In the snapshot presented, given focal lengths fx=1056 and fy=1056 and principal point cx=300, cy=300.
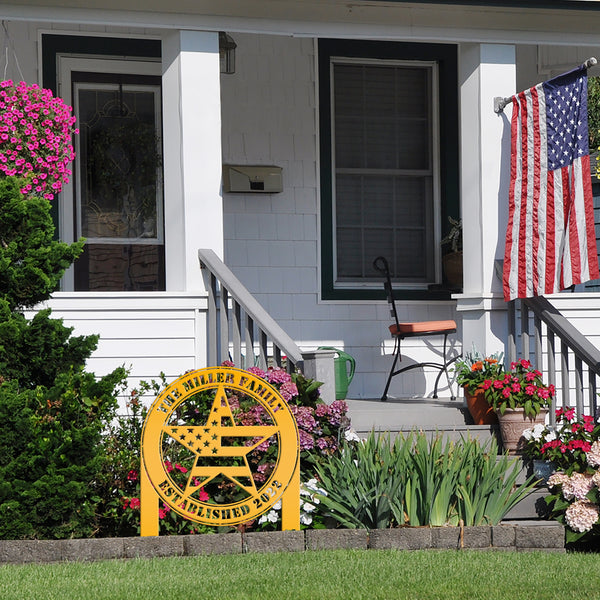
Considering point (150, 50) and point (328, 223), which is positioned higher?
point (150, 50)

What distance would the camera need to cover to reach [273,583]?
4441mm

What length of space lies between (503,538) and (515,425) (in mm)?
1395

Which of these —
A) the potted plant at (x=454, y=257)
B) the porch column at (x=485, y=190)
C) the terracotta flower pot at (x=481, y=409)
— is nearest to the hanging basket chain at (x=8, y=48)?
the porch column at (x=485, y=190)

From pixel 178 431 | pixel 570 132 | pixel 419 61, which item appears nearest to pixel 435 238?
pixel 419 61

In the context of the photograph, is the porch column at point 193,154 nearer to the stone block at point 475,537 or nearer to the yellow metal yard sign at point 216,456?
the yellow metal yard sign at point 216,456

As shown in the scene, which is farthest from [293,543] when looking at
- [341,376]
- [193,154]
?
[341,376]

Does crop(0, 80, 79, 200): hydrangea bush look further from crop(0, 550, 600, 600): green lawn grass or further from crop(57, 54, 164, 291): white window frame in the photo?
crop(0, 550, 600, 600): green lawn grass

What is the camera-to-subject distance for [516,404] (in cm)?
655

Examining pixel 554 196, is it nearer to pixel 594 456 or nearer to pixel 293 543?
pixel 594 456

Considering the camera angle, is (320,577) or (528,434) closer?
(320,577)

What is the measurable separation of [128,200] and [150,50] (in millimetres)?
1210

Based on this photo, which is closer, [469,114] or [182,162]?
[182,162]

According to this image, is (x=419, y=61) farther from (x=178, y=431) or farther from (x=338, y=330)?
(x=178, y=431)

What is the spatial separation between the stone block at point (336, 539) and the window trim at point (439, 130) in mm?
3703
